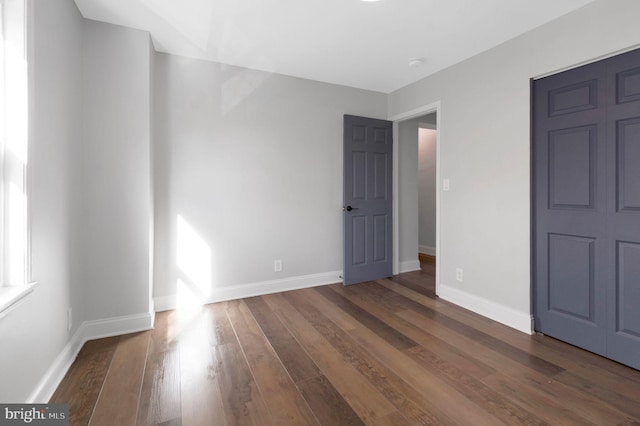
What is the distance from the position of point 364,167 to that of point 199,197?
2042 millimetres

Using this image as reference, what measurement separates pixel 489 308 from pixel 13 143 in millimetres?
3614

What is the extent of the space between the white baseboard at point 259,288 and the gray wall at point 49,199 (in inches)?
32.2

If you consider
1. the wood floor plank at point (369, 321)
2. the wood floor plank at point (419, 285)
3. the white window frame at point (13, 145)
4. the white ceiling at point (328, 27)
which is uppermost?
the white ceiling at point (328, 27)

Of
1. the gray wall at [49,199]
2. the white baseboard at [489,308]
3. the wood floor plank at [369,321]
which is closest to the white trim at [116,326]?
the gray wall at [49,199]

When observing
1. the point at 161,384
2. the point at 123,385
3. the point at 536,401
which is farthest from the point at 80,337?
the point at 536,401

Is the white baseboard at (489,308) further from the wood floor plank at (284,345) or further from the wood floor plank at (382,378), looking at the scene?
the wood floor plank at (284,345)

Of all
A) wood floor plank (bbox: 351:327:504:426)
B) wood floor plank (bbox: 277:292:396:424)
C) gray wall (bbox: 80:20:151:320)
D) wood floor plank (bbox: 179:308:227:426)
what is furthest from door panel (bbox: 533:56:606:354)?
gray wall (bbox: 80:20:151:320)

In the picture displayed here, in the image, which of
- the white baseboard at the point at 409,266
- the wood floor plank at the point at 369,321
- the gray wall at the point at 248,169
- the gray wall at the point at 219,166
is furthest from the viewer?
the white baseboard at the point at 409,266

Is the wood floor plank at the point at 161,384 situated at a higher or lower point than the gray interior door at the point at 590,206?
lower

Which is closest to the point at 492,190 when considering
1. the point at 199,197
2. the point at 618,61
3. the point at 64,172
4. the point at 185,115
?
the point at 618,61

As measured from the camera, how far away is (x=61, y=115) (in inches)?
76.2

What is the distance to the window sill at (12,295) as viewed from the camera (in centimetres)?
125

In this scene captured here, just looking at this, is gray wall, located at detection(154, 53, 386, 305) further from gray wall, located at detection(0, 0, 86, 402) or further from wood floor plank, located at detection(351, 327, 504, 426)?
wood floor plank, located at detection(351, 327, 504, 426)

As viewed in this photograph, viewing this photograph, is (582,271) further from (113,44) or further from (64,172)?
(113,44)
